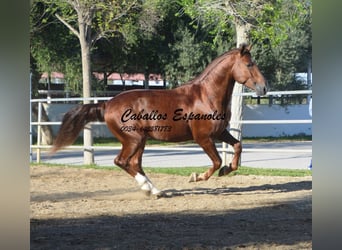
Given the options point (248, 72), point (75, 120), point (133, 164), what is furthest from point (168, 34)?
point (133, 164)

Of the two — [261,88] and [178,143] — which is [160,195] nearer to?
[178,143]

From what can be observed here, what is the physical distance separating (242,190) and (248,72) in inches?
61.9

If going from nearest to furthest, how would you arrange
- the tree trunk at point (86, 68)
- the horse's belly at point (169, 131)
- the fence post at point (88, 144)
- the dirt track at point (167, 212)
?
the dirt track at point (167, 212), the horse's belly at point (169, 131), the tree trunk at point (86, 68), the fence post at point (88, 144)

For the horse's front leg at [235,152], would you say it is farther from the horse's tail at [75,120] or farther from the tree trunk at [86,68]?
the tree trunk at [86,68]

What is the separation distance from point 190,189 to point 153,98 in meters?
1.30

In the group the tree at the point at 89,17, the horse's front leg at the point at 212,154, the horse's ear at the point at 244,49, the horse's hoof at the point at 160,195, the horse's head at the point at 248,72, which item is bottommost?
the horse's hoof at the point at 160,195

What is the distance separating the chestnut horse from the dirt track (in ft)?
1.22

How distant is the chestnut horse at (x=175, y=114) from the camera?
5.96 metres

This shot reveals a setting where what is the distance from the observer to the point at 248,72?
6059mm

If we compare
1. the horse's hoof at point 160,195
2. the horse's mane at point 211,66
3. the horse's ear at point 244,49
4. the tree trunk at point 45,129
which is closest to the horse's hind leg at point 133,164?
the horse's hoof at point 160,195

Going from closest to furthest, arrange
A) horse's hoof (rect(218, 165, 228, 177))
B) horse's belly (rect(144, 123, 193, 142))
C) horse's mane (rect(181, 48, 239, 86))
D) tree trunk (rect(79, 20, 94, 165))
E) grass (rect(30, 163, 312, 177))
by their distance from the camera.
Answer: horse's belly (rect(144, 123, 193, 142)), horse's mane (rect(181, 48, 239, 86)), tree trunk (rect(79, 20, 94, 165)), horse's hoof (rect(218, 165, 228, 177)), grass (rect(30, 163, 312, 177))

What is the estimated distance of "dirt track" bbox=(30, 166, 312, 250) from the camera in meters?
4.84

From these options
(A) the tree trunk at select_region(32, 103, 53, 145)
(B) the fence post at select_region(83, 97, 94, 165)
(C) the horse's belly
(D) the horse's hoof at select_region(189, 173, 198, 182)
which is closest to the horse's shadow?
(D) the horse's hoof at select_region(189, 173, 198, 182)

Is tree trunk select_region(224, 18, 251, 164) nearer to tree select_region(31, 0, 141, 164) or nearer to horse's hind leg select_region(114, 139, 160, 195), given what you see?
horse's hind leg select_region(114, 139, 160, 195)
